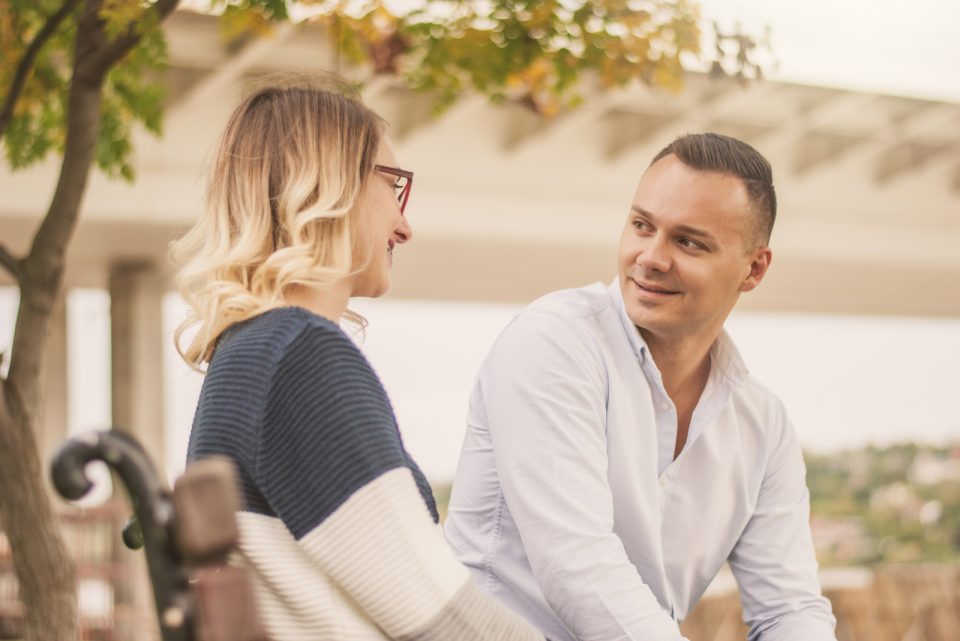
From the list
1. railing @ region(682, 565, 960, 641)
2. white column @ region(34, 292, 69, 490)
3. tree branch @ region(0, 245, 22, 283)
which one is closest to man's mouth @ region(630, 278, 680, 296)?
tree branch @ region(0, 245, 22, 283)

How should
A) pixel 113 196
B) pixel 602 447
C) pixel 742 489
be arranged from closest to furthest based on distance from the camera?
pixel 602 447
pixel 742 489
pixel 113 196


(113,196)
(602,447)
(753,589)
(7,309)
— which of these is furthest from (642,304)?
(7,309)

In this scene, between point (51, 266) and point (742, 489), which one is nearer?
point (742, 489)

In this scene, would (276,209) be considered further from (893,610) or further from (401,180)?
(893,610)

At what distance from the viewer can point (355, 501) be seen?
166 centimetres

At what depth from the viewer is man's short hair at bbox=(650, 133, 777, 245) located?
9.26 ft

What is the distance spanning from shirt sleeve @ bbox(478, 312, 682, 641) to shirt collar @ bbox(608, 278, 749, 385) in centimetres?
12

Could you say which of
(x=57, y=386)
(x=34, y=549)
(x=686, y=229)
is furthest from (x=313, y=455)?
(x=57, y=386)

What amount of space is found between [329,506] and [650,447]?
1146 millimetres

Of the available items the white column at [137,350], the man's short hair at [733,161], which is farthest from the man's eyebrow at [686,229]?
the white column at [137,350]

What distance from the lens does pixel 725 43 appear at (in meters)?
4.56

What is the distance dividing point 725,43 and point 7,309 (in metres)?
11.2

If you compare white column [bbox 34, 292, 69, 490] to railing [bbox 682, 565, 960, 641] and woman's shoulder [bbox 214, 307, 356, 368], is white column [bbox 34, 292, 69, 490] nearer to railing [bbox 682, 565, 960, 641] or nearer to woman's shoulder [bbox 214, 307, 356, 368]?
railing [bbox 682, 565, 960, 641]

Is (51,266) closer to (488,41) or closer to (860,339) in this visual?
(488,41)
